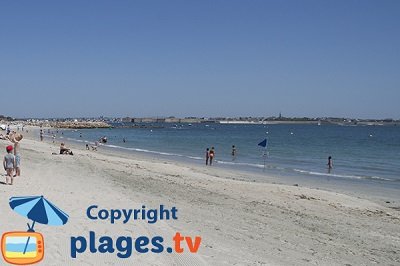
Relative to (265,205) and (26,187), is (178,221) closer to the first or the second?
(265,205)

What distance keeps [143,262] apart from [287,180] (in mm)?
17194

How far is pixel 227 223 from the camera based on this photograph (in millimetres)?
10031

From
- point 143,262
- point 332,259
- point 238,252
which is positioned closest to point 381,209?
point 332,259

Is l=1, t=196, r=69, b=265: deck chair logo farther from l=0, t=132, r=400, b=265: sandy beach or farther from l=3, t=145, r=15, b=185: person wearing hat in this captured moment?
l=3, t=145, r=15, b=185: person wearing hat

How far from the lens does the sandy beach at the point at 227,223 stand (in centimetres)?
749

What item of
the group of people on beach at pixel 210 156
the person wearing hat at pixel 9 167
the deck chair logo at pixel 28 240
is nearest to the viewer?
the deck chair logo at pixel 28 240

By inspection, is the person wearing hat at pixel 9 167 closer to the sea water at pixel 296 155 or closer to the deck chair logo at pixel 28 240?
the deck chair logo at pixel 28 240

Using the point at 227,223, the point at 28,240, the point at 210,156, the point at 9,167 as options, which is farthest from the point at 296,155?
the point at 28,240

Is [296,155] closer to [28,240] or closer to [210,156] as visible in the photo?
[210,156]

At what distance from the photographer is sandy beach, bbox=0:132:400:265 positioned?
749 centimetres

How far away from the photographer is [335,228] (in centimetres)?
1070

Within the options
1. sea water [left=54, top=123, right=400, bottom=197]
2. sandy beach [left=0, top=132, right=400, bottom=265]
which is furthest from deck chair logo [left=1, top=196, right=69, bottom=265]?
sea water [left=54, top=123, right=400, bottom=197]

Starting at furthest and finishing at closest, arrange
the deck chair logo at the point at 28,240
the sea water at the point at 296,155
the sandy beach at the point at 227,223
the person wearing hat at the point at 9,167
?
the sea water at the point at 296,155
the person wearing hat at the point at 9,167
the sandy beach at the point at 227,223
the deck chair logo at the point at 28,240

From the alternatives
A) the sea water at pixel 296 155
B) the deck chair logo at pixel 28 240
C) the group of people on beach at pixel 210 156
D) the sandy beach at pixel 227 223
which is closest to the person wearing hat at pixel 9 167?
the sandy beach at pixel 227 223
